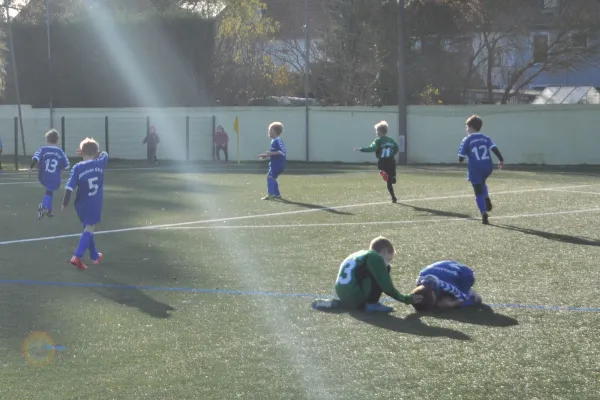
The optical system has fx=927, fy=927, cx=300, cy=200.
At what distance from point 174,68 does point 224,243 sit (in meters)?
34.2

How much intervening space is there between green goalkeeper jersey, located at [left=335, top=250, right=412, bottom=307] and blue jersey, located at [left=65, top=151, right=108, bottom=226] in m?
4.03

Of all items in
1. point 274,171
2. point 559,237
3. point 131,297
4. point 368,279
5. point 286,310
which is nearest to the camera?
point 368,279

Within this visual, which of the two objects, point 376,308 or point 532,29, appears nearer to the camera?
point 376,308

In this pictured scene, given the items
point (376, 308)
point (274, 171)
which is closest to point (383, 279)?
point (376, 308)

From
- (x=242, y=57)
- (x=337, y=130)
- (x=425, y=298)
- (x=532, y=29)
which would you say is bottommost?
(x=425, y=298)

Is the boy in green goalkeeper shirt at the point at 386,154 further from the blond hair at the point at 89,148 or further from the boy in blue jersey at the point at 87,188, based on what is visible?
the blond hair at the point at 89,148

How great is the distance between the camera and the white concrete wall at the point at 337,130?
110 ft

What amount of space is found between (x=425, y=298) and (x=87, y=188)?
190 inches

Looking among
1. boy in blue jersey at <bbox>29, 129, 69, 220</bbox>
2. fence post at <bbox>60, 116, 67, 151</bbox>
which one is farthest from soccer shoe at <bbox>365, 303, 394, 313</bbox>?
fence post at <bbox>60, 116, 67, 151</bbox>

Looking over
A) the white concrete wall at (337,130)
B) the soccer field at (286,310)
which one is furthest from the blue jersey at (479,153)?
the white concrete wall at (337,130)

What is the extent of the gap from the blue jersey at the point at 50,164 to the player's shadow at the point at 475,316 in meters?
9.46

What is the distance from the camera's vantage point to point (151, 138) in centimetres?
3750

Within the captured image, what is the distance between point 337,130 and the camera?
3806 cm

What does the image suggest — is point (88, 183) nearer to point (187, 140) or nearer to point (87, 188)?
point (87, 188)
